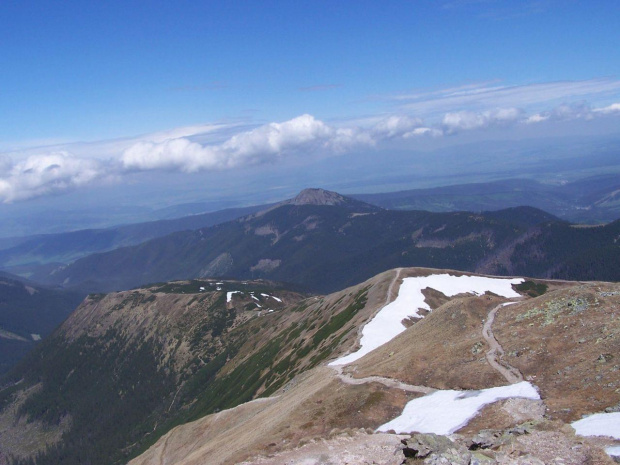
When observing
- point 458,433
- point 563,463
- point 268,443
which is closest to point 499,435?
point 458,433

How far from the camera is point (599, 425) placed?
3122 cm

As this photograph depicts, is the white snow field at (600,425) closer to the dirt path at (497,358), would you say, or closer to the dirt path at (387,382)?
the dirt path at (497,358)

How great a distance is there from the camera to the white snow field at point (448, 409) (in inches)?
1569

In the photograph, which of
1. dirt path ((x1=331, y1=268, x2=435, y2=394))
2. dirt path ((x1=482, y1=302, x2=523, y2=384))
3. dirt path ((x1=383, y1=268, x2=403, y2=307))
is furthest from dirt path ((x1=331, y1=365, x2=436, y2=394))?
dirt path ((x1=383, y1=268, x2=403, y2=307))

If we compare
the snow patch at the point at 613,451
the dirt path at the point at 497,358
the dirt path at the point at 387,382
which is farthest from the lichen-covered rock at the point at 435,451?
the dirt path at the point at 387,382

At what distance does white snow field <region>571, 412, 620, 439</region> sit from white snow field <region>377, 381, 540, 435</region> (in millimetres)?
6932

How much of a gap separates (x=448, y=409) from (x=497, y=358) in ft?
40.8

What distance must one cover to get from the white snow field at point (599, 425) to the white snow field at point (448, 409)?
693 centimetres

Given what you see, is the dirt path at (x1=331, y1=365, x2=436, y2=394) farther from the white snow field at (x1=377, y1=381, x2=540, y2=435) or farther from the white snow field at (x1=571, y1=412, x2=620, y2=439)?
the white snow field at (x1=571, y1=412, x2=620, y2=439)

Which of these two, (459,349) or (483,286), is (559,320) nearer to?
(459,349)

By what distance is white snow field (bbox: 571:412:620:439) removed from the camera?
29877 millimetres

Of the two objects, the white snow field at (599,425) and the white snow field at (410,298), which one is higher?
the white snow field at (599,425)

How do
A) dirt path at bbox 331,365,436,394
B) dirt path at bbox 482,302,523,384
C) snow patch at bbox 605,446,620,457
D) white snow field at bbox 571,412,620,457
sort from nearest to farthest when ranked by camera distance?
1. snow patch at bbox 605,446,620,457
2. white snow field at bbox 571,412,620,457
3. dirt path at bbox 482,302,523,384
4. dirt path at bbox 331,365,436,394

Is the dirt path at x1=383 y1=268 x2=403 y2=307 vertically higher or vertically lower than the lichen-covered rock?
lower
